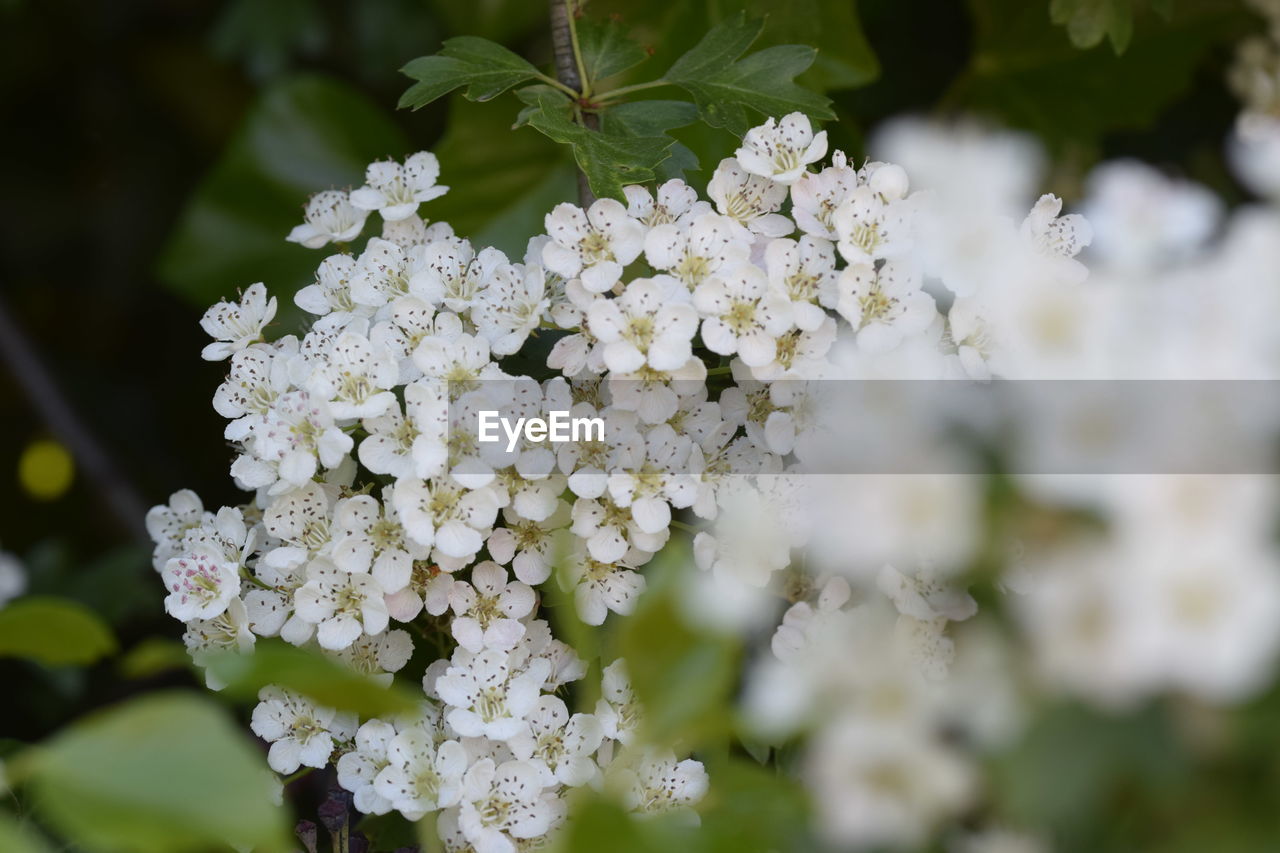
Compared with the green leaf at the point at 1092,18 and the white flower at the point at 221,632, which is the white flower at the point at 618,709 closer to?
the white flower at the point at 221,632

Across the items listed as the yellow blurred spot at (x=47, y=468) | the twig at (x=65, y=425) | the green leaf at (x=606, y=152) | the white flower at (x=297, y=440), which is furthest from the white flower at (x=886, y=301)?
the yellow blurred spot at (x=47, y=468)

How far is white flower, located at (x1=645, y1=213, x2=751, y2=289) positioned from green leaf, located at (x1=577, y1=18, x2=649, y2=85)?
166 millimetres

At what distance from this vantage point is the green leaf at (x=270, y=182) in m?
1.16

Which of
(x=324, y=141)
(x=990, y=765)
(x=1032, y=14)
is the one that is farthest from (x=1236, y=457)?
(x=324, y=141)

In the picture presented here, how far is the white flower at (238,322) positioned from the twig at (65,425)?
59cm

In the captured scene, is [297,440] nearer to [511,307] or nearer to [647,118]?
[511,307]

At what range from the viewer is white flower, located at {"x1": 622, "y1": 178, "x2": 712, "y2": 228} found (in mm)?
582

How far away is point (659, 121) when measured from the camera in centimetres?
64

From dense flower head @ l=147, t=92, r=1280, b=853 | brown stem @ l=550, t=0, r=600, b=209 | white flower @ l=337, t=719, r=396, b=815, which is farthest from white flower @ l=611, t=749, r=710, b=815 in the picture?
brown stem @ l=550, t=0, r=600, b=209

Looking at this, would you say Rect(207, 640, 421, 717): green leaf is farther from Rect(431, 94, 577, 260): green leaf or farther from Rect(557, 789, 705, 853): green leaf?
Rect(431, 94, 577, 260): green leaf

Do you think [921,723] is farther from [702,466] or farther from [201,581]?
[201,581]

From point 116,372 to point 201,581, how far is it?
1007mm

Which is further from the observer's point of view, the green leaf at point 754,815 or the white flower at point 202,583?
the white flower at point 202,583

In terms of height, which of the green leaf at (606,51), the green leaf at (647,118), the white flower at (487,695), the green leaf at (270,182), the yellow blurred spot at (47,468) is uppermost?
the green leaf at (606,51)
